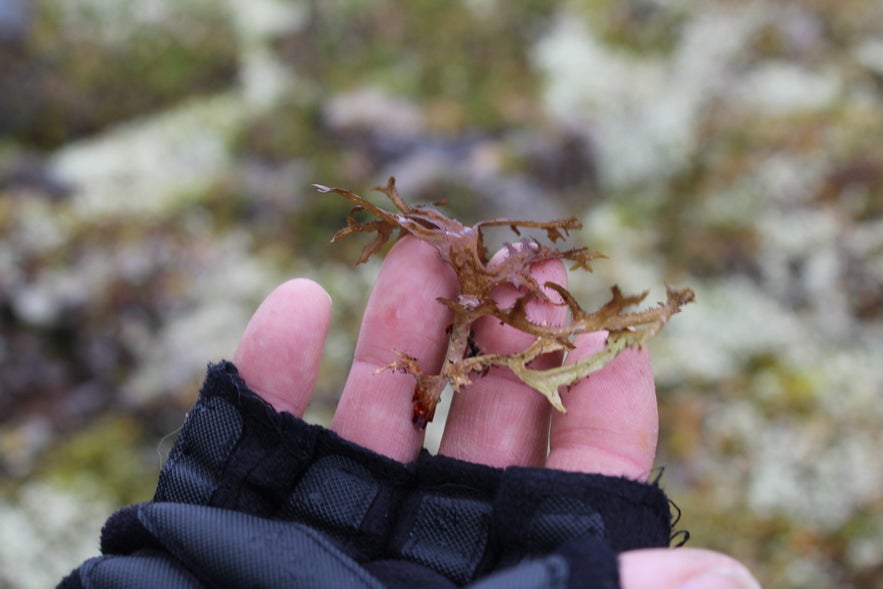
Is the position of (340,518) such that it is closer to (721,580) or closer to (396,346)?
(396,346)

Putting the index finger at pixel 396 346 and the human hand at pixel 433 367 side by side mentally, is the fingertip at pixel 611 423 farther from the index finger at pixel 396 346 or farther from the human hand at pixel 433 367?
the index finger at pixel 396 346

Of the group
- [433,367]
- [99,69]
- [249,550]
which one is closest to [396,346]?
[433,367]

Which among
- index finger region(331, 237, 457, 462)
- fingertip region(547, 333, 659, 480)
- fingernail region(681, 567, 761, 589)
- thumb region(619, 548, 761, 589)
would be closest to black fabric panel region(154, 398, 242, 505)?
index finger region(331, 237, 457, 462)

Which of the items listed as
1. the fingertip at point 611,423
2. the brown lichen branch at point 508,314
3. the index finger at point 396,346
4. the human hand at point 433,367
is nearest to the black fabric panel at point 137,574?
the human hand at point 433,367

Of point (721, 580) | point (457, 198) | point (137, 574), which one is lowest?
point (137, 574)

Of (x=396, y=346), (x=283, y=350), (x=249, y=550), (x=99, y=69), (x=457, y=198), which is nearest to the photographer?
(x=249, y=550)

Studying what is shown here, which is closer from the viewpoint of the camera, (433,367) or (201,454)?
(201,454)

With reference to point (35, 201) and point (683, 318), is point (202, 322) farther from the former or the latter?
point (683, 318)
